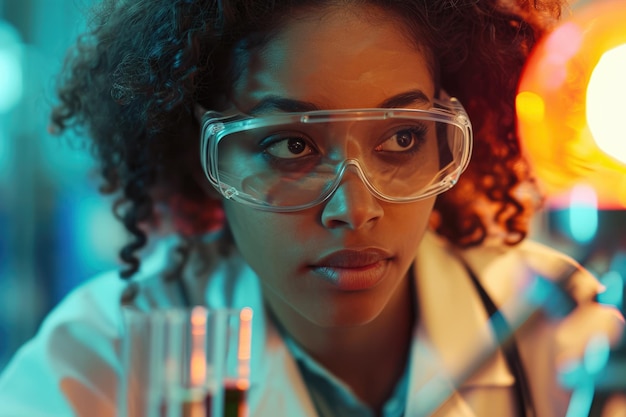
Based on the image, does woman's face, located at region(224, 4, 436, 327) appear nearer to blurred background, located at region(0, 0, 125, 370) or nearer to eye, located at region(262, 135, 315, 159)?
eye, located at region(262, 135, 315, 159)

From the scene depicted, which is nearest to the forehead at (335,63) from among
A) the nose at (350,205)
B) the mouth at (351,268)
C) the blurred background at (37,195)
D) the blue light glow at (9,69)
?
the nose at (350,205)

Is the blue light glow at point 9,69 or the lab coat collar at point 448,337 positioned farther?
the blue light glow at point 9,69

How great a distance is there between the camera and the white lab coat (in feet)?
3.34

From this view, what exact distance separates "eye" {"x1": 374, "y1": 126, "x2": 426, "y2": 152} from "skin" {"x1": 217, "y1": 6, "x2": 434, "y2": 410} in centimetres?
4

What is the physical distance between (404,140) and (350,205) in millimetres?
136

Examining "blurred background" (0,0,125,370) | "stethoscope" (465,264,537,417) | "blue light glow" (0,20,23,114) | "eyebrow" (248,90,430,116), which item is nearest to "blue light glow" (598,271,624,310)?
"stethoscope" (465,264,537,417)

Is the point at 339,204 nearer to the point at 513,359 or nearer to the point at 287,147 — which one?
the point at 287,147

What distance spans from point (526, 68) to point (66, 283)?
1021mm

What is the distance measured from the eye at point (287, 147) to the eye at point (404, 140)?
10 centimetres

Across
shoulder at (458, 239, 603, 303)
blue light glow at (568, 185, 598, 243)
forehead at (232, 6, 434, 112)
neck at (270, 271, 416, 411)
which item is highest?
forehead at (232, 6, 434, 112)

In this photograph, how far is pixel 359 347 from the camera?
1.12 meters

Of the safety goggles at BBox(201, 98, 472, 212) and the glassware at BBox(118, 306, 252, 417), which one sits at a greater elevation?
the safety goggles at BBox(201, 98, 472, 212)

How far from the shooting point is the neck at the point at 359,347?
1.10m

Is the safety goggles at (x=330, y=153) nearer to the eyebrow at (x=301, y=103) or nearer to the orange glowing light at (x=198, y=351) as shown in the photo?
the eyebrow at (x=301, y=103)
